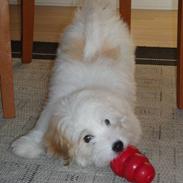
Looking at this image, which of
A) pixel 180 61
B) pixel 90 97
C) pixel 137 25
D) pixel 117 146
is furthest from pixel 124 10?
pixel 137 25

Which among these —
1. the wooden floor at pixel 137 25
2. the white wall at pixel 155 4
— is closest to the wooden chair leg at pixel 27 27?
the wooden floor at pixel 137 25

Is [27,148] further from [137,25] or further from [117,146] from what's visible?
[137,25]

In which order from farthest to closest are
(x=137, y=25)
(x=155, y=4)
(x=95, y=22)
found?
(x=155, y=4)
(x=137, y=25)
(x=95, y=22)

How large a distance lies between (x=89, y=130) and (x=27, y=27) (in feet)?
4.06

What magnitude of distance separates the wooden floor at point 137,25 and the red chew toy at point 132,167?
1591mm

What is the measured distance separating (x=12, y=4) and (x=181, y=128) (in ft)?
9.66

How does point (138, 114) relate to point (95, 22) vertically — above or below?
below

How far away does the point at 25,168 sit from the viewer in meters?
1.36

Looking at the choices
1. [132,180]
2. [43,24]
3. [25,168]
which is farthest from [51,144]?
[43,24]

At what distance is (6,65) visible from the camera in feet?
5.46

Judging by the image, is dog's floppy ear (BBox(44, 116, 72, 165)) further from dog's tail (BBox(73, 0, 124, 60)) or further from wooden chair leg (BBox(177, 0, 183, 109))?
wooden chair leg (BBox(177, 0, 183, 109))

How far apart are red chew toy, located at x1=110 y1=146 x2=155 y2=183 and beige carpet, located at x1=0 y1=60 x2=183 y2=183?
52mm

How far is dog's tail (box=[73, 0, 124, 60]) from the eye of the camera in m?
1.56

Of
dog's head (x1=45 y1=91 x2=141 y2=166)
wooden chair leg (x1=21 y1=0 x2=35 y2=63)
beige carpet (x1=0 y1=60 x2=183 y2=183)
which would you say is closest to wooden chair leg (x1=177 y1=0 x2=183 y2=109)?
beige carpet (x1=0 y1=60 x2=183 y2=183)
